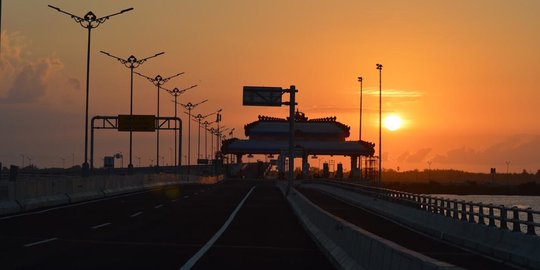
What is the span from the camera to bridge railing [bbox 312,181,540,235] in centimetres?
2575

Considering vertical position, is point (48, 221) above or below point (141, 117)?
below

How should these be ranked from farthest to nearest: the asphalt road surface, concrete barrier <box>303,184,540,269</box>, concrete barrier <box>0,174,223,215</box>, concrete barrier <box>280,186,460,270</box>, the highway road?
concrete barrier <box>0,174,223,215</box>
concrete barrier <box>303,184,540,269</box>
the asphalt road surface
the highway road
concrete barrier <box>280,186,460,270</box>

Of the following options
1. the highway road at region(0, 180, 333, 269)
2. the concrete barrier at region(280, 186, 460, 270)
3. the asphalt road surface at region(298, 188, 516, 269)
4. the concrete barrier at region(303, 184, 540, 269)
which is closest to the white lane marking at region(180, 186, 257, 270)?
the highway road at region(0, 180, 333, 269)

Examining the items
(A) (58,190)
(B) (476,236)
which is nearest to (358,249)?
(B) (476,236)

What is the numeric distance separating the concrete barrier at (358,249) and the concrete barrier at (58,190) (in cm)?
1337

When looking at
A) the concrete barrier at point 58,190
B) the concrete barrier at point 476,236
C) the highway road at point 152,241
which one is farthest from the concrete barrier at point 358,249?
the concrete barrier at point 58,190

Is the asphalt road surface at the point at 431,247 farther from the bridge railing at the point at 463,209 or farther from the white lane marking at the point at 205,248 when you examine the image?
the white lane marking at the point at 205,248

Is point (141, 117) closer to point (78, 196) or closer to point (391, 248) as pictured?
point (78, 196)

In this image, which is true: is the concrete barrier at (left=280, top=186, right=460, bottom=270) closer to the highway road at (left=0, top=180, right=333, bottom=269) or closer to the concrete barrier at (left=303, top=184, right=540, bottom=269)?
the highway road at (left=0, top=180, right=333, bottom=269)

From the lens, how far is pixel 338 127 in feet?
605

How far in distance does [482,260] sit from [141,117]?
241 ft

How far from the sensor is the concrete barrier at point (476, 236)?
24.2 meters

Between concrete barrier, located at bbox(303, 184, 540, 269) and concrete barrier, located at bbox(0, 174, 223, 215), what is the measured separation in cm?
1660

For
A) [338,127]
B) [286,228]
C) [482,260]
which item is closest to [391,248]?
[482,260]
